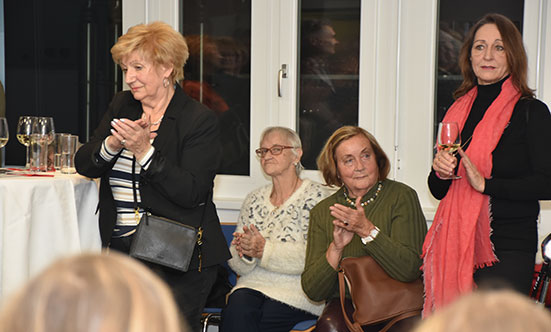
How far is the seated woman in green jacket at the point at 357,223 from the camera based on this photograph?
2.91m

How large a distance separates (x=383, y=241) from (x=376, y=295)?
0.72ft

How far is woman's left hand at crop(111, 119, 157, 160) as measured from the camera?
8.39 ft

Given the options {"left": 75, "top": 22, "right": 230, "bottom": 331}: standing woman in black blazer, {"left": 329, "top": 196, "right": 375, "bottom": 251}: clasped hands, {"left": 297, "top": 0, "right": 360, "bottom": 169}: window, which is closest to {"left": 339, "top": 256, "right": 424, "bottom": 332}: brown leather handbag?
{"left": 329, "top": 196, "right": 375, "bottom": 251}: clasped hands

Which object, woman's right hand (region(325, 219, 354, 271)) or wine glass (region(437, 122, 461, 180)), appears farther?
woman's right hand (region(325, 219, 354, 271))

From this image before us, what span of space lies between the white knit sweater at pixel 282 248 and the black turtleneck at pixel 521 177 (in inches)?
40.8

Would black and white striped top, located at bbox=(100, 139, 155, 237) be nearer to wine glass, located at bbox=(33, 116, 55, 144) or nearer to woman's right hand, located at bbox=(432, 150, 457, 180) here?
wine glass, located at bbox=(33, 116, 55, 144)

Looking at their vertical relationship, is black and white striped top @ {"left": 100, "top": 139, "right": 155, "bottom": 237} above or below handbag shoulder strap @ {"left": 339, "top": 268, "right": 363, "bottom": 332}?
above

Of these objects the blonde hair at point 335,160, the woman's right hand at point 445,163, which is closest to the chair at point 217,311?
the blonde hair at point 335,160

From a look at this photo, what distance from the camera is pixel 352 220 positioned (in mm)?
2898

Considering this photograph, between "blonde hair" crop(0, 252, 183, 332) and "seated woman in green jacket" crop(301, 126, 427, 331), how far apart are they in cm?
215

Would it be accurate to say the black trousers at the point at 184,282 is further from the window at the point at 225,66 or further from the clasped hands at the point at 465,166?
the window at the point at 225,66

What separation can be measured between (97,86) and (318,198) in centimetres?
195

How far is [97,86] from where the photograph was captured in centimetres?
470

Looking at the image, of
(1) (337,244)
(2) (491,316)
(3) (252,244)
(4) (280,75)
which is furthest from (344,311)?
(2) (491,316)
